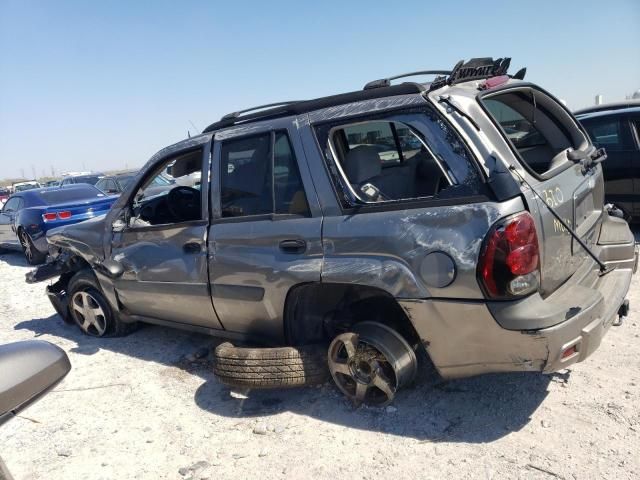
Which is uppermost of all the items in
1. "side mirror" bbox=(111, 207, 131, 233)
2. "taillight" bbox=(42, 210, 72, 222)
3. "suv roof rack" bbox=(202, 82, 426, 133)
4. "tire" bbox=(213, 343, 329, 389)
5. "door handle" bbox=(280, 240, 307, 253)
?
"suv roof rack" bbox=(202, 82, 426, 133)

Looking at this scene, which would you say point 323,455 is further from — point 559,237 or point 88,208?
point 88,208

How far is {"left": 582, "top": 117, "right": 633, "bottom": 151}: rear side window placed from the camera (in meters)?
6.25

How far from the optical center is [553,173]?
2.79 m

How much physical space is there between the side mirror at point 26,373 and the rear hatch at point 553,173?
2.23 m

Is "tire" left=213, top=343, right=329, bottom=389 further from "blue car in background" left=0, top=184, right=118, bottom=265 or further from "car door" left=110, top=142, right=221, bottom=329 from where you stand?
"blue car in background" left=0, top=184, right=118, bottom=265

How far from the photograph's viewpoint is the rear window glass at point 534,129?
3561 mm

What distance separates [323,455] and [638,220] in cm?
582

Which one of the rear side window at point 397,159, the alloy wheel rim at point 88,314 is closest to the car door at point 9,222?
the alloy wheel rim at point 88,314

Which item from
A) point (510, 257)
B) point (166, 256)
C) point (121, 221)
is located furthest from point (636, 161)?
point (121, 221)

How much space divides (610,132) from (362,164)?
497 cm

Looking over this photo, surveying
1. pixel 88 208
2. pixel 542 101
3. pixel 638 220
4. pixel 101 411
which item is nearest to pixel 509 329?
pixel 542 101

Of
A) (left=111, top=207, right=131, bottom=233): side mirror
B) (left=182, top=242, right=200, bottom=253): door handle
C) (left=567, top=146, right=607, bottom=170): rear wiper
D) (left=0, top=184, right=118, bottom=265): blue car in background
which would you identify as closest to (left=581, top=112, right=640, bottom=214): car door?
(left=567, top=146, right=607, bottom=170): rear wiper

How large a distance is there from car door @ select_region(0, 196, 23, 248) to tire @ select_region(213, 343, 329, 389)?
27.5 feet

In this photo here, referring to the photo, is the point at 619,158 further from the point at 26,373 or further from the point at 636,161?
the point at 26,373
